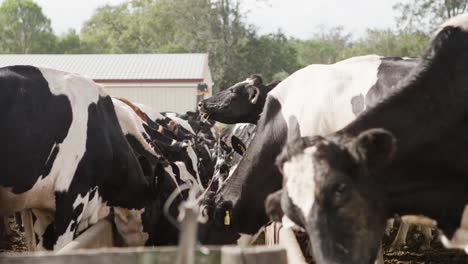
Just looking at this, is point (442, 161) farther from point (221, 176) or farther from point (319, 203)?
point (221, 176)

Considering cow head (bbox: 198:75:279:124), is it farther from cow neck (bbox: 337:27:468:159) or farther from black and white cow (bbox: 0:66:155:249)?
cow neck (bbox: 337:27:468:159)

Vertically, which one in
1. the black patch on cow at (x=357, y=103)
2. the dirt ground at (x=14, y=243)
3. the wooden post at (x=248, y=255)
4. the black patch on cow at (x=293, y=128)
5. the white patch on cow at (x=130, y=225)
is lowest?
the dirt ground at (x=14, y=243)

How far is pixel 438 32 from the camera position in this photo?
4.72 m

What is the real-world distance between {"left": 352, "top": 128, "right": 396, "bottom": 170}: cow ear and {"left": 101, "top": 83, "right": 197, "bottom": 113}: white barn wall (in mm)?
28642

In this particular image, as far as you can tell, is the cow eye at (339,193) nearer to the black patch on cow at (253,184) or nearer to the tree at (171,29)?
the black patch on cow at (253,184)

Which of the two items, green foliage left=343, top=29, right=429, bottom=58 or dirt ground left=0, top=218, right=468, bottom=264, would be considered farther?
green foliage left=343, top=29, right=429, bottom=58

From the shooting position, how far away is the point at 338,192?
150 inches

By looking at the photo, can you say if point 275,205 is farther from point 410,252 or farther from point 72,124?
point 410,252

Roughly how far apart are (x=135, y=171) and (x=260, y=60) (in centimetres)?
4697

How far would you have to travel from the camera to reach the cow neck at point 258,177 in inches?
260

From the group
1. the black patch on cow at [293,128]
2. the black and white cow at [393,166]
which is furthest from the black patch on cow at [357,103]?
the black and white cow at [393,166]

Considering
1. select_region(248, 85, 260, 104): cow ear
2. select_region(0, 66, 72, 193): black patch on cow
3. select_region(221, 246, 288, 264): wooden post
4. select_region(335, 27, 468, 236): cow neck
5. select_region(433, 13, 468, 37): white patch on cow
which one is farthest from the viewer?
select_region(248, 85, 260, 104): cow ear

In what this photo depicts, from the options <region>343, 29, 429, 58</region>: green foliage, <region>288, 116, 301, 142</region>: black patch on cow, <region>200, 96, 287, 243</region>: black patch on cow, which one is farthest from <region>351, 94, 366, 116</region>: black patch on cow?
<region>343, 29, 429, 58</region>: green foliage

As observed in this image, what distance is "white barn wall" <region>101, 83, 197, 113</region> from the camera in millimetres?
32625
